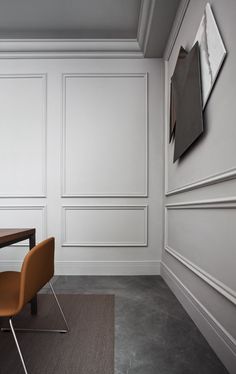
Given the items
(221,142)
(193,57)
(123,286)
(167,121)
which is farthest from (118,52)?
(123,286)

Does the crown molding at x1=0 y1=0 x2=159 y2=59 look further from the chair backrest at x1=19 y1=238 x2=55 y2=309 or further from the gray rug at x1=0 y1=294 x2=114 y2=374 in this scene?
the gray rug at x1=0 y1=294 x2=114 y2=374

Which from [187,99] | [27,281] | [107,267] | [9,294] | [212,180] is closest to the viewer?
[27,281]

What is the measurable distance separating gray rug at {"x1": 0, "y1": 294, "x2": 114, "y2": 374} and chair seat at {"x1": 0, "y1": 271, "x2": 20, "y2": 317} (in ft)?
1.21

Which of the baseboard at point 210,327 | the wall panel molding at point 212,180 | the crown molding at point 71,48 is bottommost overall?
the baseboard at point 210,327

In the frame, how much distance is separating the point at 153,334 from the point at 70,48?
3153 millimetres

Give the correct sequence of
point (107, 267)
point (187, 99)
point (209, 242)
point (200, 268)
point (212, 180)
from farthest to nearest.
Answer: point (107, 267)
point (187, 99)
point (200, 268)
point (209, 242)
point (212, 180)

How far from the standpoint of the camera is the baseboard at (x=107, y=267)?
3.21 m

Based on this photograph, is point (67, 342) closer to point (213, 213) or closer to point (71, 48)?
point (213, 213)

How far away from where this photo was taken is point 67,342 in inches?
63.9

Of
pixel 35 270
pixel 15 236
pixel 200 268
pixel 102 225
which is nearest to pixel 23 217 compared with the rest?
pixel 102 225

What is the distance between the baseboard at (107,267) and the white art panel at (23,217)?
494mm

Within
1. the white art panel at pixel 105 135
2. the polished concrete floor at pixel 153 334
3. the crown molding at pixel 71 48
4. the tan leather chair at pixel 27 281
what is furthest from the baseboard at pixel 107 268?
the crown molding at pixel 71 48

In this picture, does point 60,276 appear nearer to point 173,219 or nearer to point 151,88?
point 173,219

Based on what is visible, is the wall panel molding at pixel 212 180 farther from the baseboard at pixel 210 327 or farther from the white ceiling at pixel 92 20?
the white ceiling at pixel 92 20
